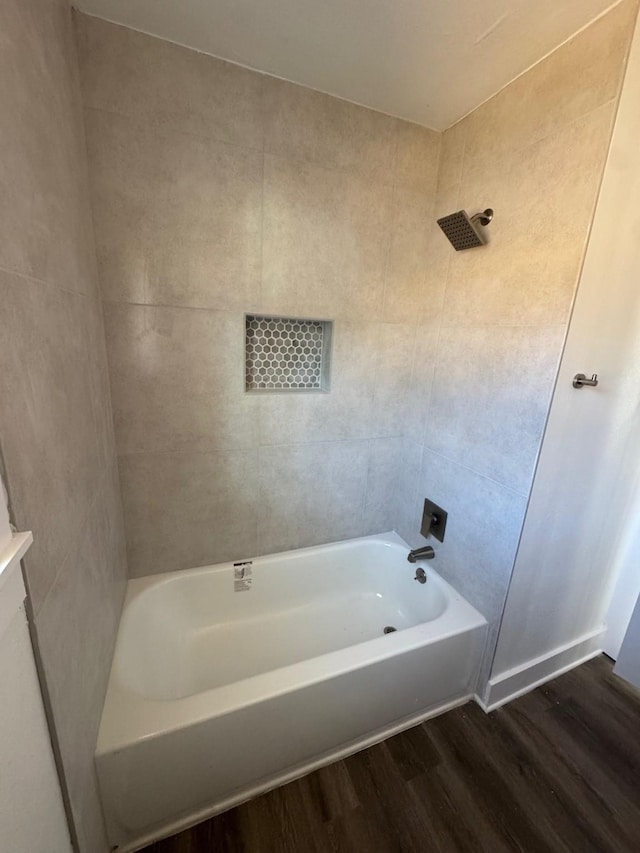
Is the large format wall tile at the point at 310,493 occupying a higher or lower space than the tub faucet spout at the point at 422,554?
higher

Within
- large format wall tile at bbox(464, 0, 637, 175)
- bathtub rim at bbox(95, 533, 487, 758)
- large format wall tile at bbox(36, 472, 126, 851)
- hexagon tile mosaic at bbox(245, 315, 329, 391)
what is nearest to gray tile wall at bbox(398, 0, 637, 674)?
large format wall tile at bbox(464, 0, 637, 175)

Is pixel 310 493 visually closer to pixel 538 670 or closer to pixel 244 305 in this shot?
pixel 244 305

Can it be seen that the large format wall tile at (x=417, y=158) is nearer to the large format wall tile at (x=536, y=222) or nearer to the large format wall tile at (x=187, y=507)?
the large format wall tile at (x=536, y=222)

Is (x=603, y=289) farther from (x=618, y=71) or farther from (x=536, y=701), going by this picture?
(x=536, y=701)

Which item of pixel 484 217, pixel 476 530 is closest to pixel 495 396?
pixel 476 530

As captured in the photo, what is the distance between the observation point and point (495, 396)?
4.28 feet

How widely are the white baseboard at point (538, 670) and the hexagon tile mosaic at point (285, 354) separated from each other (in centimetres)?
150

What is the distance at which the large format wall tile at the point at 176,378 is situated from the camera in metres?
1.27

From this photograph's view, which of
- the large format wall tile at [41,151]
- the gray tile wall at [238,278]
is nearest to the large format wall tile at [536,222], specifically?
the gray tile wall at [238,278]

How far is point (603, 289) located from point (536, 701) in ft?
5.54

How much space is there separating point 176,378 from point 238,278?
47 centimetres

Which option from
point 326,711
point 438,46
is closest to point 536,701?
point 326,711

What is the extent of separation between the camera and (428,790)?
1152 mm

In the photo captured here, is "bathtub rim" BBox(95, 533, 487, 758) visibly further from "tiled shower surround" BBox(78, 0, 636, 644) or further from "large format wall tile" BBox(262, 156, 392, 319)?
"large format wall tile" BBox(262, 156, 392, 319)
